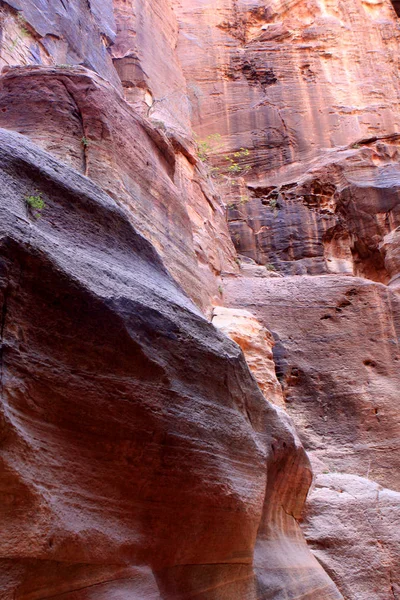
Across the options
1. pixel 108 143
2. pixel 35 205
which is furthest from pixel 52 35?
pixel 35 205

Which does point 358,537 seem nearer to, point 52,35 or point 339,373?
point 339,373

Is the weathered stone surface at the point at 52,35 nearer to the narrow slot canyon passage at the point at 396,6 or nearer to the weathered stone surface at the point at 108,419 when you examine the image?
the weathered stone surface at the point at 108,419

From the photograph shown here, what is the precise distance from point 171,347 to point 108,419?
29.0 inches

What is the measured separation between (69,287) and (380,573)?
5.91 metres

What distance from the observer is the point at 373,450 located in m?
11.2

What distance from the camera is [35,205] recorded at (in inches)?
168

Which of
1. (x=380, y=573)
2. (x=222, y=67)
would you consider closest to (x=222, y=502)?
(x=380, y=573)

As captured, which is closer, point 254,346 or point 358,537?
point 358,537

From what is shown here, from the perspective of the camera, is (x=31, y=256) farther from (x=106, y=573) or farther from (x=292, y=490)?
(x=292, y=490)

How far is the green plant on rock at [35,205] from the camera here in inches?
167

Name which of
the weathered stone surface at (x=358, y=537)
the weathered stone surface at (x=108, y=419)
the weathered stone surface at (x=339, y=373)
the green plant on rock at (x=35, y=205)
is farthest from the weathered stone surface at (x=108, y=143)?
the weathered stone surface at (x=358, y=537)

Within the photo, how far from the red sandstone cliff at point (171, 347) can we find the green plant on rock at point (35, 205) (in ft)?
0.06

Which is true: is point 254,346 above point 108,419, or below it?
above

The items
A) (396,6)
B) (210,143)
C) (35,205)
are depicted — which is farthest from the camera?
(396,6)
